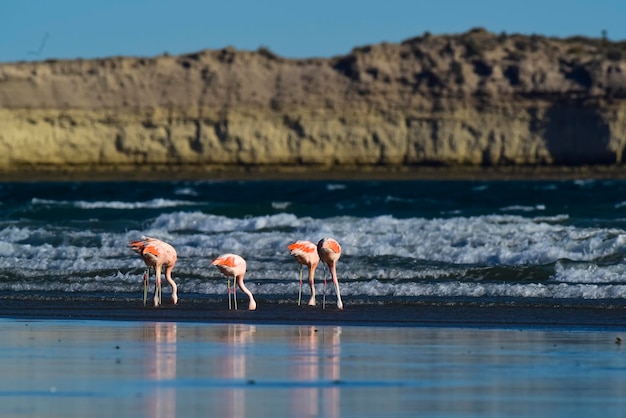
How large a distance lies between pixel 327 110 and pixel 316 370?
63.8 meters

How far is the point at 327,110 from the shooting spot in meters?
75.3

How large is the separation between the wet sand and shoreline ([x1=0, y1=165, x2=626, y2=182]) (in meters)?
49.1

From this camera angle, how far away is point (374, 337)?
14.6 meters

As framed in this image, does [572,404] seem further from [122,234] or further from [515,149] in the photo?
[515,149]

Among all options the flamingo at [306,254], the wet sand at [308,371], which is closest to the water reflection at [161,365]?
the wet sand at [308,371]

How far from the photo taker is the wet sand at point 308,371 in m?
10.0

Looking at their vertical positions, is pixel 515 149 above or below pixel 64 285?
above

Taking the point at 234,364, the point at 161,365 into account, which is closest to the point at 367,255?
the point at 234,364

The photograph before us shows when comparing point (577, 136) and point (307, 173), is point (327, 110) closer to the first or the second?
point (307, 173)

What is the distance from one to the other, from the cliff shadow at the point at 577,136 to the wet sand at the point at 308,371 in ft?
192

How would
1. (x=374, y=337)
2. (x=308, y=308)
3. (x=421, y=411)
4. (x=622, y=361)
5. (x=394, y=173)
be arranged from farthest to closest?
(x=394, y=173) < (x=308, y=308) < (x=374, y=337) < (x=622, y=361) < (x=421, y=411)

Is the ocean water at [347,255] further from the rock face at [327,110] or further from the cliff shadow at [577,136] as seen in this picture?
the cliff shadow at [577,136]

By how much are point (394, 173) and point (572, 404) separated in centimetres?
5907

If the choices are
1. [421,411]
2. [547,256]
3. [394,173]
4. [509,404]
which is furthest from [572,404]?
[394,173]
